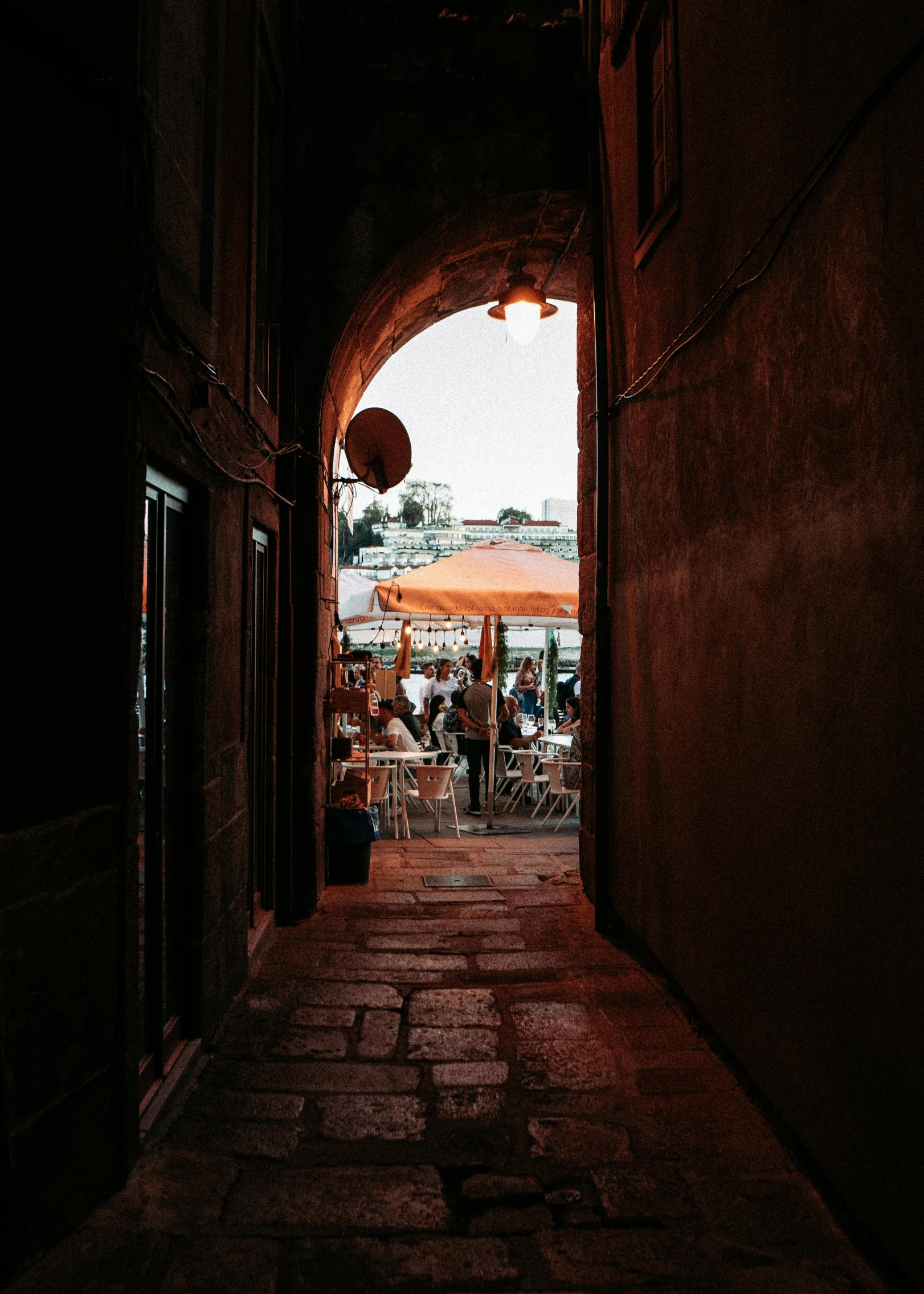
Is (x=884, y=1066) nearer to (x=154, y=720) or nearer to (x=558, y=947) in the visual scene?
(x=154, y=720)

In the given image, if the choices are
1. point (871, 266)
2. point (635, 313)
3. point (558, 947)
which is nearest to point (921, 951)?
point (871, 266)

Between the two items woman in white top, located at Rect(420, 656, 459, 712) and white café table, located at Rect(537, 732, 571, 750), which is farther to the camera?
woman in white top, located at Rect(420, 656, 459, 712)

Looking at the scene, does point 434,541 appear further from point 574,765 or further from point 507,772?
point 574,765

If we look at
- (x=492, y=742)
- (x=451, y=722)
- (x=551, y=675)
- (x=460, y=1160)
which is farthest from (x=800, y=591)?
(x=551, y=675)

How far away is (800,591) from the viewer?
3340 millimetres

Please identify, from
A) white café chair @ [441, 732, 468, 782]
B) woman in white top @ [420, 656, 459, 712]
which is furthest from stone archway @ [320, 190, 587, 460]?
woman in white top @ [420, 656, 459, 712]

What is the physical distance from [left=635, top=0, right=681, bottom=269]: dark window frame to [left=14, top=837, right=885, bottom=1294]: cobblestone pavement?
4046mm

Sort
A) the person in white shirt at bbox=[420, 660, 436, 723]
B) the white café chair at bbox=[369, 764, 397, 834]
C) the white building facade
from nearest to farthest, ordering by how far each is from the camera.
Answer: the white café chair at bbox=[369, 764, 397, 834], the person in white shirt at bbox=[420, 660, 436, 723], the white building facade

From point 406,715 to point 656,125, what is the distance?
7496 millimetres

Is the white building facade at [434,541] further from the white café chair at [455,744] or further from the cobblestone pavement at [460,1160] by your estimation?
the cobblestone pavement at [460,1160]

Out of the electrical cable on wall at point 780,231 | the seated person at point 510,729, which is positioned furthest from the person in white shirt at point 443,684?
the electrical cable on wall at point 780,231

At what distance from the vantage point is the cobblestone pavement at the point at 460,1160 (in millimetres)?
2816

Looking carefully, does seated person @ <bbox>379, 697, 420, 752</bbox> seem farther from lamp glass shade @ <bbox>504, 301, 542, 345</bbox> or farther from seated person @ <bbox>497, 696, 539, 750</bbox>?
lamp glass shade @ <bbox>504, 301, 542, 345</bbox>

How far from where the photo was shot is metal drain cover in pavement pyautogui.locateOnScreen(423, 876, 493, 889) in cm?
772
